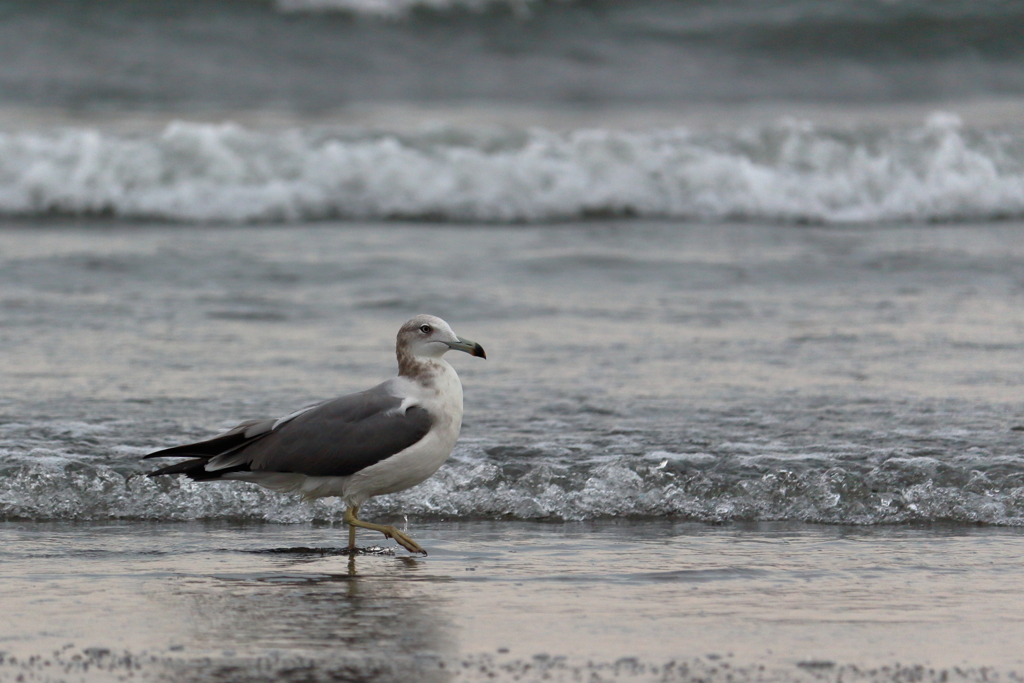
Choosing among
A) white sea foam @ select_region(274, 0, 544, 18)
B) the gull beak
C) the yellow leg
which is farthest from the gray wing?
white sea foam @ select_region(274, 0, 544, 18)

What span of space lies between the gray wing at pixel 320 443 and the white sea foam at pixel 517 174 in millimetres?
8379

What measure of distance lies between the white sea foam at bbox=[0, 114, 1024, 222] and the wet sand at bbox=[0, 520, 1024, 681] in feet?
27.3

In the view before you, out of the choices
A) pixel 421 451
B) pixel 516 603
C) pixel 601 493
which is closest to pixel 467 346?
pixel 421 451

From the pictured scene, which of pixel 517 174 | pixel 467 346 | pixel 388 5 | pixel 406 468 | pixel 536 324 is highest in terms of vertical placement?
pixel 388 5

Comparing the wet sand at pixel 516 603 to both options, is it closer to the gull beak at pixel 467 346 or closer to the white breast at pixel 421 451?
the white breast at pixel 421 451

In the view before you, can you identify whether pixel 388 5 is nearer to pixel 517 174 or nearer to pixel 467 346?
pixel 517 174

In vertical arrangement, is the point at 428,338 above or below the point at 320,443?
above

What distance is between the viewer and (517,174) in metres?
13.5

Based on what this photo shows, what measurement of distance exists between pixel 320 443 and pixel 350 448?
102 mm

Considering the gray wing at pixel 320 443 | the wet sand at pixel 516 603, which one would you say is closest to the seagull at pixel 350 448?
the gray wing at pixel 320 443

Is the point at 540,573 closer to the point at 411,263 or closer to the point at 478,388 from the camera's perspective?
the point at 478,388

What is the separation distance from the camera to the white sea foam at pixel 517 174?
13109mm

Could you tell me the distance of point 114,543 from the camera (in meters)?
4.71

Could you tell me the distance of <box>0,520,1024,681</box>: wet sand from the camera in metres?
3.34
